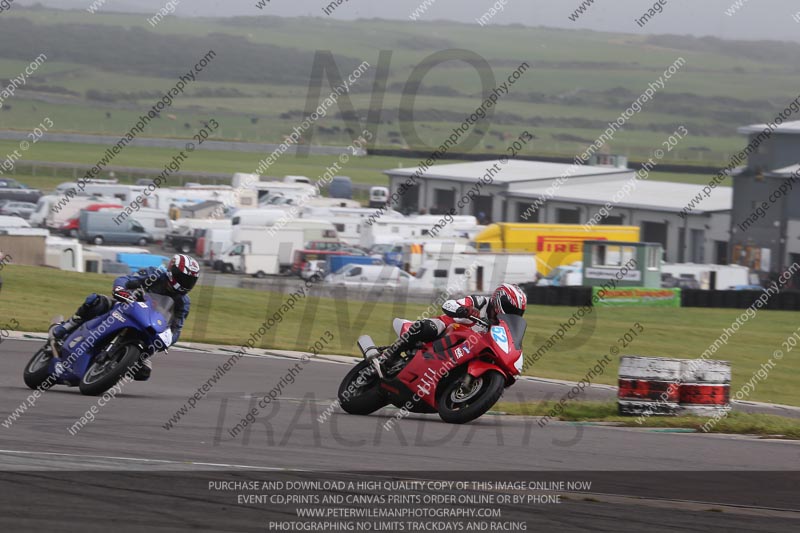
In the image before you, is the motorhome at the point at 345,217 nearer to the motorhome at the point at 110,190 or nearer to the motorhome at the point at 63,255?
the motorhome at the point at 110,190

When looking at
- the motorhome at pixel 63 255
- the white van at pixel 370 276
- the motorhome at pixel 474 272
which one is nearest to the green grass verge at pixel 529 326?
the white van at pixel 370 276

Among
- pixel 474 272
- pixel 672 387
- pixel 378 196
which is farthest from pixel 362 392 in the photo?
pixel 378 196

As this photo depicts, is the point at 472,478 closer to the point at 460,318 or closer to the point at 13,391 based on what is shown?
the point at 460,318

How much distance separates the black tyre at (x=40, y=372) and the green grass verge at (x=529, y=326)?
26.0ft

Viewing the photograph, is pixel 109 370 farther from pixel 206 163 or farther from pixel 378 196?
pixel 206 163

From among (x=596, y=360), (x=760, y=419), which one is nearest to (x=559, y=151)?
(x=596, y=360)

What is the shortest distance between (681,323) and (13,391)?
24411 millimetres

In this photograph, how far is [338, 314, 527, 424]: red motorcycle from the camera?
10.3 m

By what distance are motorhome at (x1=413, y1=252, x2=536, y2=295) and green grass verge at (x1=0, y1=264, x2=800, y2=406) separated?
6.16 metres

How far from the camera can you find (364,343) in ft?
36.0

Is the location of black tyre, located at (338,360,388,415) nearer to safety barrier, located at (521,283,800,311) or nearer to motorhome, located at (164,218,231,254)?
safety barrier, located at (521,283,800,311)

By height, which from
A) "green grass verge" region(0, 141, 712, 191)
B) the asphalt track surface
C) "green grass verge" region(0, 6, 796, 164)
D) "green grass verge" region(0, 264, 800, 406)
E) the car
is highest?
"green grass verge" region(0, 6, 796, 164)

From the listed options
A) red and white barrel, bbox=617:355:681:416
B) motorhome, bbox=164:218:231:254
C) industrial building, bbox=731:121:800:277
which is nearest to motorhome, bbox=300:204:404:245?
motorhome, bbox=164:218:231:254

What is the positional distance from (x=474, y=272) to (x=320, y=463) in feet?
112
